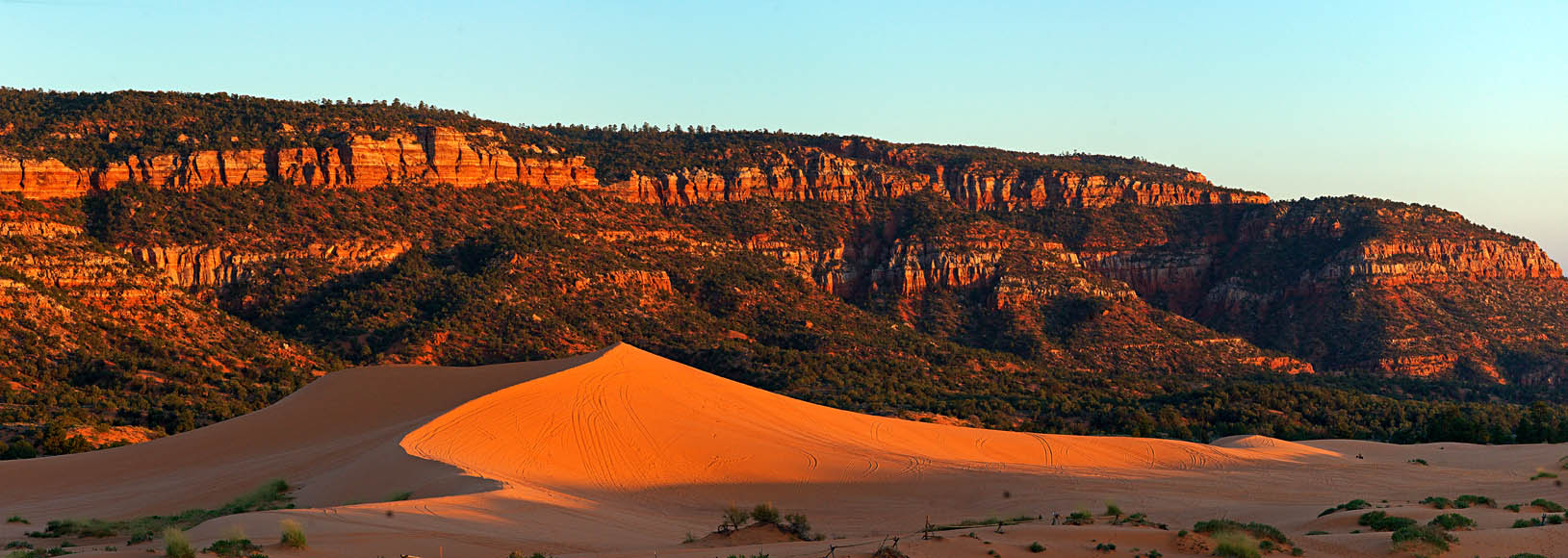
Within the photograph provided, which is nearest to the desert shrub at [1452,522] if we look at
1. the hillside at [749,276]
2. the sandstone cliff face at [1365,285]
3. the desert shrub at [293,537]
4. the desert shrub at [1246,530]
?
the desert shrub at [1246,530]

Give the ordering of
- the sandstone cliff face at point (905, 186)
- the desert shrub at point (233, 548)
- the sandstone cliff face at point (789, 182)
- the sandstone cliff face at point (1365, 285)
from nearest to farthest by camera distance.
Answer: the desert shrub at point (233, 548)
the sandstone cliff face at point (1365, 285)
the sandstone cliff face at point (789, 182)
the sandstone cliff face at point (905, 186)

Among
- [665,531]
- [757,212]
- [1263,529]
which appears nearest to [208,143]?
[757,212]

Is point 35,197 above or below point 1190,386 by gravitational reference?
above

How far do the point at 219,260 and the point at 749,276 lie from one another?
3460 centimetres

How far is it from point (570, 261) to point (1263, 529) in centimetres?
6651

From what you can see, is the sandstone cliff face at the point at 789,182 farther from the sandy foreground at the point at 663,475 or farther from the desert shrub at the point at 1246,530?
the desert shrub at the point at 1246,530

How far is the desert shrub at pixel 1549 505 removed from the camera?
26.6 m

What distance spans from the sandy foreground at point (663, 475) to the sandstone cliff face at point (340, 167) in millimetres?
41476

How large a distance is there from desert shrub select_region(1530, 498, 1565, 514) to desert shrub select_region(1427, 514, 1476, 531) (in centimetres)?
397

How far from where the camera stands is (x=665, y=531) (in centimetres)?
2505

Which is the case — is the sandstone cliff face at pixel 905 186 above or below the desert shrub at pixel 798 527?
above

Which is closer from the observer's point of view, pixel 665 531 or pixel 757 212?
pixel 665 531

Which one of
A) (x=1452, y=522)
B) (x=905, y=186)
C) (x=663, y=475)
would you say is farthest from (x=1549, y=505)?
(x=905, y=186)

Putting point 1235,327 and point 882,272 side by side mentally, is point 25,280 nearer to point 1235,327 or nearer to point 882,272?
point 882,272
